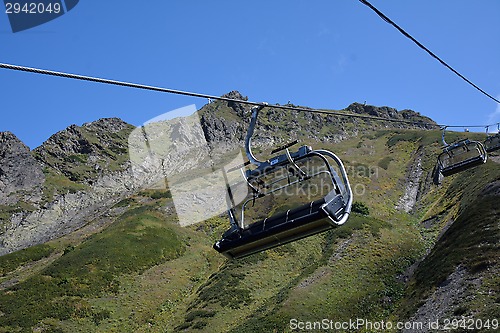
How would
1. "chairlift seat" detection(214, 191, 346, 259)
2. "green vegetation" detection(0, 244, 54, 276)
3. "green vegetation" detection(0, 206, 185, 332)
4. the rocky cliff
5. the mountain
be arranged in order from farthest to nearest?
the rocky cliff, "green vegetation" detection(0, 244, 54, 276), "green vegetation" detection(0, 206, 185, 332), the mountain, "chairlift seat" detection(214, 191, 346, 259)

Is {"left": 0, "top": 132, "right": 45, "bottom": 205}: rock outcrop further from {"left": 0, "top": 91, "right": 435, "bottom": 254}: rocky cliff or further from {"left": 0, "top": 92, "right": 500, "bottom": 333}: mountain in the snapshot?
{"left": 0, "top": 92, "right": 500, "bottom": 333}: mountain

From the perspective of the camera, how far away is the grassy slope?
116 ft

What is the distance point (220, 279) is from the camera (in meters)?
46.3

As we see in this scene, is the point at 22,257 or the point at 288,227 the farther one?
the point at 22,257

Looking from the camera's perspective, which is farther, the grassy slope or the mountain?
the grassy slope

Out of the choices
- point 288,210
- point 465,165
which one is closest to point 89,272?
point 465,165

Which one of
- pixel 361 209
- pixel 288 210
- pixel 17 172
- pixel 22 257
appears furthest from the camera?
pixel 17 172

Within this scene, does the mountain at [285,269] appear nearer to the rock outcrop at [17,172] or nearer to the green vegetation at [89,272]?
the green vegetation at [89,272]

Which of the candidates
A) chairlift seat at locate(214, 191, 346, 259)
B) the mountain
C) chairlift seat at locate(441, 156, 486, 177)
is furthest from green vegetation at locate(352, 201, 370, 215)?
chairlift seat at locate(214, 191, 346, 259)

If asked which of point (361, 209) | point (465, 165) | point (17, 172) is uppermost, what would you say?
point (17, 172)

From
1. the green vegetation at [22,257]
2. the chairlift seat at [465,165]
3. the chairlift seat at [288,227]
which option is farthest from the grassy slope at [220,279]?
the chairlift seat at [288,227]

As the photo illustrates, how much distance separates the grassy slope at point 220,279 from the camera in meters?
35.4

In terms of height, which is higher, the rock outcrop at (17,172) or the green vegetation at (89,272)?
the rock outcrop at (17,172)

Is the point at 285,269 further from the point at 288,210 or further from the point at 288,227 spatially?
the point at 288,227
